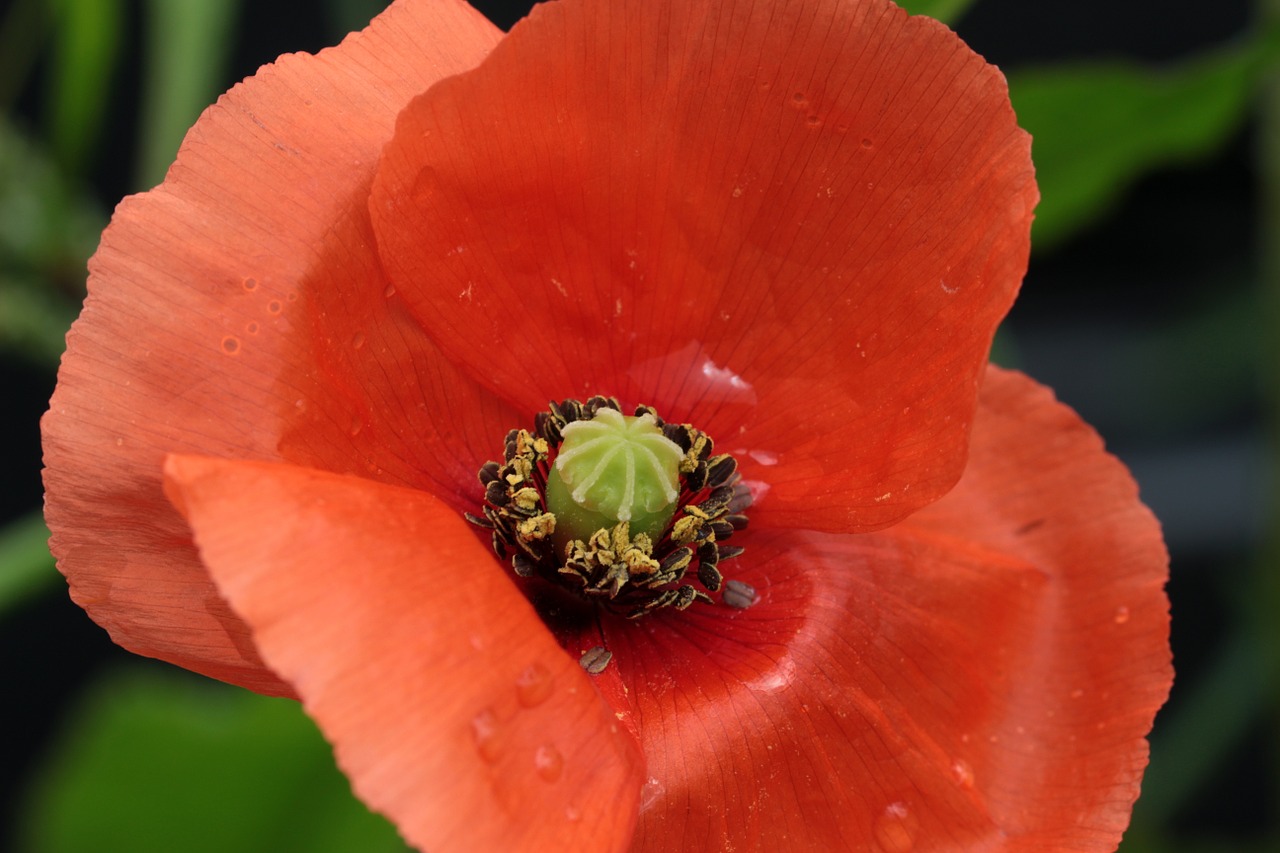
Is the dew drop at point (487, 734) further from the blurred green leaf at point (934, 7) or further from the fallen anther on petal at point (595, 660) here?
the blurred green leaf at point (934, 7)

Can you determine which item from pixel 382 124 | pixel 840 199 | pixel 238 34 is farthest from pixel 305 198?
pixel 238 34

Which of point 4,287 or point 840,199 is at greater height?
point 840,199

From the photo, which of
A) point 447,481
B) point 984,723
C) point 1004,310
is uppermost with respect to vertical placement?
point 1004,310

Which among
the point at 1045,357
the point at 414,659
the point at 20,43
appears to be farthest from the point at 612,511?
the point at 1045,357

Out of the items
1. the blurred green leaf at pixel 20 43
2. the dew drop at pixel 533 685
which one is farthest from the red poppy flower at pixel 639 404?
the blurred green leaf at pixel 20 43

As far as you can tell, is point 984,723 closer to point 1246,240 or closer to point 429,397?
point 429,397

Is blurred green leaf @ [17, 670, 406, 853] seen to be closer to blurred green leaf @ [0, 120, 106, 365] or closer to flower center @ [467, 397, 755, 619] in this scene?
blurred green leaf @ [0, 120, 106, 365]
